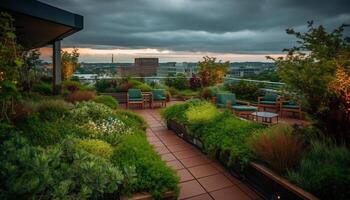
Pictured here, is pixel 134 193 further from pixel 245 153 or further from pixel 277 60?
pixel 277 60

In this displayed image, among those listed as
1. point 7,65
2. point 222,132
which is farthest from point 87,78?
point 222,132

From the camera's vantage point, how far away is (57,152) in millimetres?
2223

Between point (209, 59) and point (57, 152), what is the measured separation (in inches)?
411

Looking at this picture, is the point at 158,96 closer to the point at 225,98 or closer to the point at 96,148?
the point at 225,98

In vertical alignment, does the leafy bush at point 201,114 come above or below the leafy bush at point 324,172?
above

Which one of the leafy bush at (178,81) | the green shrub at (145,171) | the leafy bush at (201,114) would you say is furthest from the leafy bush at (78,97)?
the leafy bush at (178,81)

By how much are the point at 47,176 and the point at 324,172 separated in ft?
8.55

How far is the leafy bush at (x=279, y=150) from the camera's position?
9.53ft

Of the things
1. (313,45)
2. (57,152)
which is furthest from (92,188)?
(313,45)

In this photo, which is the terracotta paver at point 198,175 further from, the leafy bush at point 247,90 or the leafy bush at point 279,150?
the leafy bush at point 247,90

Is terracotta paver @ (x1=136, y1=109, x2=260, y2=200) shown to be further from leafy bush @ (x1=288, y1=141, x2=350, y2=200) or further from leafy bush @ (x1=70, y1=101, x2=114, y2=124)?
leafy bush @ (x1=70, y1=101, x2=114, y2=124)

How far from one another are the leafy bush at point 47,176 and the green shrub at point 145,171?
0.39 metres

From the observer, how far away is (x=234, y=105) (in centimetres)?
782

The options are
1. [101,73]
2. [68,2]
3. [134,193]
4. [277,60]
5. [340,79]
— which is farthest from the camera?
[101,73]
